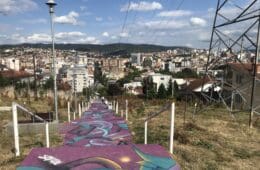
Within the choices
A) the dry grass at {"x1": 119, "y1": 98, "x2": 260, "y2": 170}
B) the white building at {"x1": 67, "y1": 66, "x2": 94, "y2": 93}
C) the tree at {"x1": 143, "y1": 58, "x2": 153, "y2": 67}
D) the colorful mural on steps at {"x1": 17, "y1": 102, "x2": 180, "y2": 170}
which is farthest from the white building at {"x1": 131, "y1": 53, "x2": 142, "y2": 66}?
the colorful mural on steps at {"x1": 17, "y1": 102, "x2": 180, "y2": 170}

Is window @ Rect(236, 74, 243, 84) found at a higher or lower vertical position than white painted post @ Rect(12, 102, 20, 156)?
lower

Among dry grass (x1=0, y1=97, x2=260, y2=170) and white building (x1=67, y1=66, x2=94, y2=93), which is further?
white building (x1=67, y1=66, x2=94, y2=93)

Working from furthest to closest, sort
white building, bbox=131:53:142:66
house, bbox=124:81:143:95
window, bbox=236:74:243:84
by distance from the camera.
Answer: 1. white building, bbox=131:53:142:66
2. house, bbox=124:81:143:95
3. window, bbox=236:74:243:84

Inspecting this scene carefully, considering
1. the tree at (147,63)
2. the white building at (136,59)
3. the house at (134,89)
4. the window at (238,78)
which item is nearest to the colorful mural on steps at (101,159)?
the window at (238,78)

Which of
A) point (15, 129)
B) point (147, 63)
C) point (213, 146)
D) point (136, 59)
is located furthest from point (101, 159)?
point (136, 59)

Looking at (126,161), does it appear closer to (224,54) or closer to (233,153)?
(233,153)

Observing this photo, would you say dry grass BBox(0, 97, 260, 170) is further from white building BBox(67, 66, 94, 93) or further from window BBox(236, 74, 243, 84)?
window BBox(236, 74, 243, 84)

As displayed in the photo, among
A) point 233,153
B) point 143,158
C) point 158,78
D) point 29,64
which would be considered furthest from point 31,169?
point 29,64

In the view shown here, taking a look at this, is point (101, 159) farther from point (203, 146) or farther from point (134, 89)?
point (134, 89)

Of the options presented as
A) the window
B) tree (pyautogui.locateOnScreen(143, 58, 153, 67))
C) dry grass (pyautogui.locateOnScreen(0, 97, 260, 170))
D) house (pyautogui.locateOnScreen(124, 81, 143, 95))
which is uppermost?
dry grass (pyautogui.locateOnScreen(0, 97, 260, 170))

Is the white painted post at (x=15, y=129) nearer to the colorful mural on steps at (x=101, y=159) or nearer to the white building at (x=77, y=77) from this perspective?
the colorful mural on steps at (x=101, y=159)

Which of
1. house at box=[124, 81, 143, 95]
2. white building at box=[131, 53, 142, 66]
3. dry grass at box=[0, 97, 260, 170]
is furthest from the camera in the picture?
white building at box=[131, 53, 142, 66]

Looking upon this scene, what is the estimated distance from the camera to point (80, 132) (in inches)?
356

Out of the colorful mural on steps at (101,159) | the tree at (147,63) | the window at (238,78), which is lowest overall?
the tree at (147,63)
